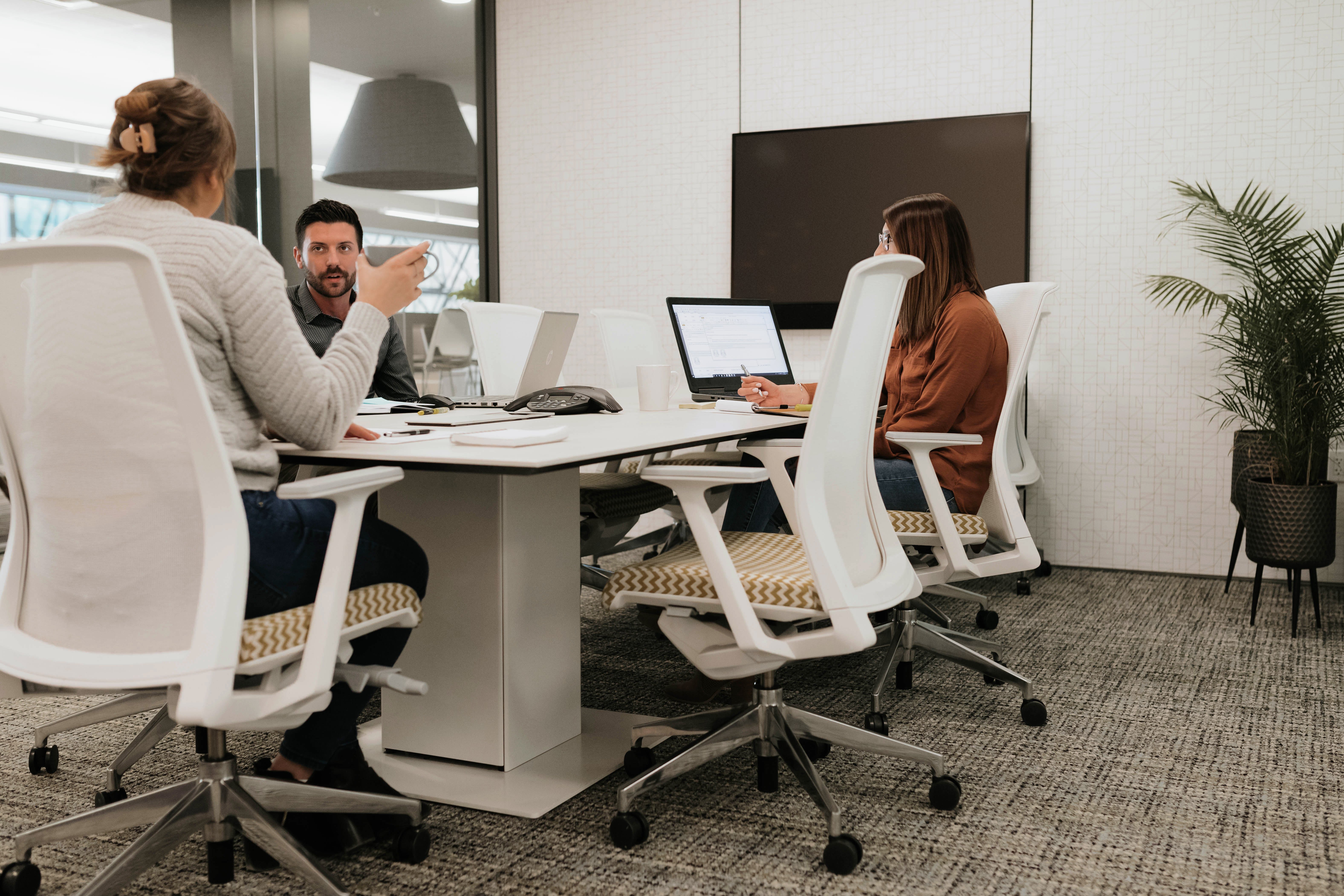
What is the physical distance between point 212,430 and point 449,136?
4347 millimetres

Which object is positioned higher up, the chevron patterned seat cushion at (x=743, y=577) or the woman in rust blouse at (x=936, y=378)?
the woman in rust blouse at (x=936, y=378)

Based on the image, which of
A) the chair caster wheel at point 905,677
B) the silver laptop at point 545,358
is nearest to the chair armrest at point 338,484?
the silver laptop at point 545,358

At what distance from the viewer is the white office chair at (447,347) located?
5398 millimetres

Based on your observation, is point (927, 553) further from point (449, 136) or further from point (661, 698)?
point (449, 136)

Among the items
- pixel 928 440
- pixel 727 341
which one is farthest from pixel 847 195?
pixel 928 440

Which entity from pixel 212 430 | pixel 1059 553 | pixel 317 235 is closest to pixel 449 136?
pixel 317 235

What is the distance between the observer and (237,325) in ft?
5.15

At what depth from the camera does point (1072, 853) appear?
1.85 m

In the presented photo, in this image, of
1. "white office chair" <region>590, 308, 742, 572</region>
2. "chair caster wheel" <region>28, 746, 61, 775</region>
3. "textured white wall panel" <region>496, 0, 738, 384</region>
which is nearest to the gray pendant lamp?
"textured white wall panel" <region>496, 0, 738, 384</region>

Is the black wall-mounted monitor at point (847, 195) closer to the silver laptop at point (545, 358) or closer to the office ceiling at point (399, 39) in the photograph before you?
the office ceiling at point (399, 39)

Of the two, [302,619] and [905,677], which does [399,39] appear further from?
[302,619]

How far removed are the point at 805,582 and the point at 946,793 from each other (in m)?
0.54

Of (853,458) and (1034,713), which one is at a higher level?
(853,458)

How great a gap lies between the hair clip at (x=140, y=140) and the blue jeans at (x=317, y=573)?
519 millimetres
